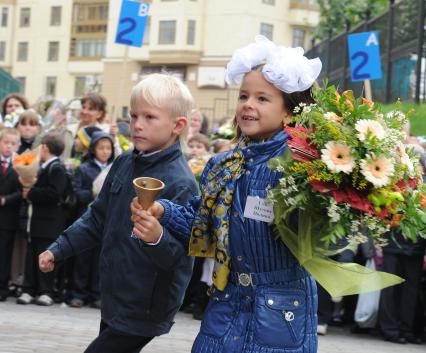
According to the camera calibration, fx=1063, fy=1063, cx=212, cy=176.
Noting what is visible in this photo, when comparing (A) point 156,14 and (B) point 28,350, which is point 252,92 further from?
(A) point 156,14

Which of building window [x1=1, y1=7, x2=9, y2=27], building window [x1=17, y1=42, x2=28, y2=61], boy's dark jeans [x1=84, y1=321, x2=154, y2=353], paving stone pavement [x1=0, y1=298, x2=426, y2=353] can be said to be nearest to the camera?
boy's dark jeans [x1=84, y1=321, x2=154, y2=353]

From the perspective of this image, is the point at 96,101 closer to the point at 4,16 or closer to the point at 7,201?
the point at 7,201

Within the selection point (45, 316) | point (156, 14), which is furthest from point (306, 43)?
point (45, 316)

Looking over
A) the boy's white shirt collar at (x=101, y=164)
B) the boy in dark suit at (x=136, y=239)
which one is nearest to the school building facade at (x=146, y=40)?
the boy's white shirt collar at (x=101, y=164)

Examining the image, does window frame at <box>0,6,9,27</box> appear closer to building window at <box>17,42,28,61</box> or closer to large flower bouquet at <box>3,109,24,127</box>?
building window at <box>17,42,28,61</box>

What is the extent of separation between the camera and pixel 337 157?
13.4 feet

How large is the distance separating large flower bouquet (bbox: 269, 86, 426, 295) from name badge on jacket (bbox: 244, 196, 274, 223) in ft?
0.30

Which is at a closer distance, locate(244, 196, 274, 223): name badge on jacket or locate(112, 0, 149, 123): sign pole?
locate(244, 196, 274, 223): name badge on jacket

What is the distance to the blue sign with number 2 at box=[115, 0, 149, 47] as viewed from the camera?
628 inches

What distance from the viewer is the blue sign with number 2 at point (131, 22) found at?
628 inches

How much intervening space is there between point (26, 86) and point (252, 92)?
58987mm

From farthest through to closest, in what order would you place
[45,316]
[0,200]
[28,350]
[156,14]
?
[156,14], [0,200], [45,316], [28,350]

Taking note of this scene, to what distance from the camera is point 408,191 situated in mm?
4223

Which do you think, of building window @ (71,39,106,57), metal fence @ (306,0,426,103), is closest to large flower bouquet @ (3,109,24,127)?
metal fence @ (306,0,426,103)
